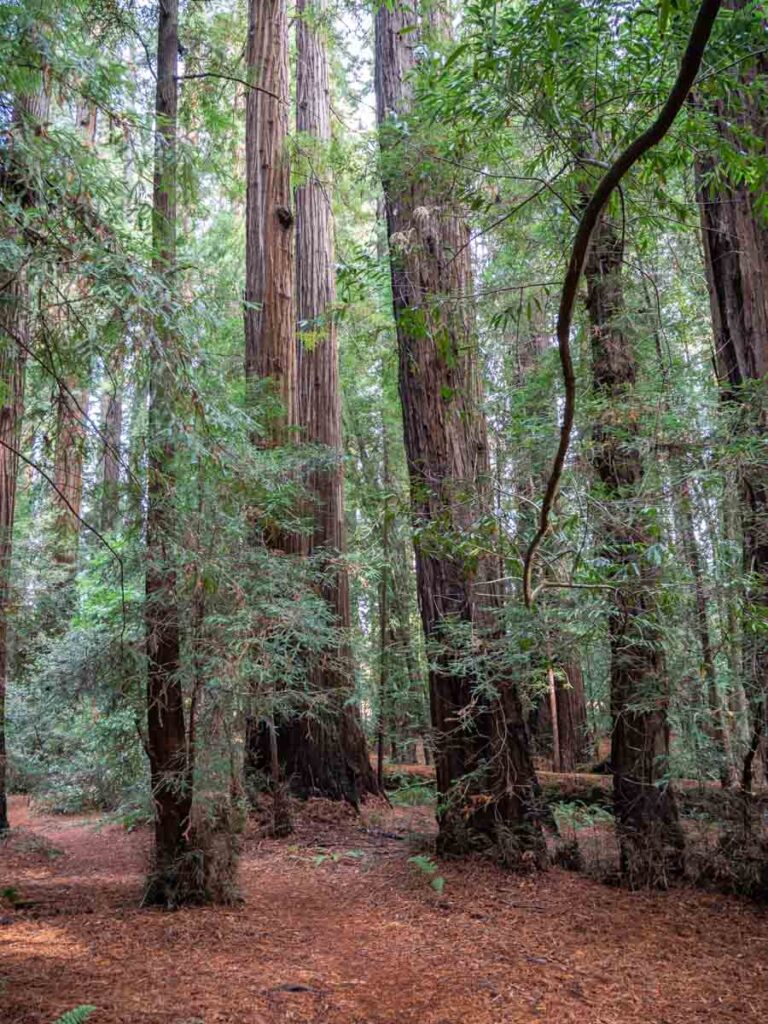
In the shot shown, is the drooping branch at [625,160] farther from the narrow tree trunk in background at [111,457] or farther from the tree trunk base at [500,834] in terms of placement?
the tree trunk base at [500,834]

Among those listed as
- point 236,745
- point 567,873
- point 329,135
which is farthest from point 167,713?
point 329,135

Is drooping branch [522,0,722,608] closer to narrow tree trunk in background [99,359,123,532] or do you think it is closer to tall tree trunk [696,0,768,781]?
narrow tree trunk in background [99,359,123,532]

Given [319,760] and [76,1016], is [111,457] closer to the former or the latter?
[76,1016]

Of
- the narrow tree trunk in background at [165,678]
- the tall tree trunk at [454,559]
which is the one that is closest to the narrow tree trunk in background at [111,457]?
the narrow tree trunk in background at [165,678]

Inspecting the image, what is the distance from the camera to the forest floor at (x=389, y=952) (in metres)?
3.57

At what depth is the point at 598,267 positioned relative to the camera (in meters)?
6.02

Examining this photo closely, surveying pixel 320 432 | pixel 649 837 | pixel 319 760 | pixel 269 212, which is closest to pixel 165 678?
pixel 649 837

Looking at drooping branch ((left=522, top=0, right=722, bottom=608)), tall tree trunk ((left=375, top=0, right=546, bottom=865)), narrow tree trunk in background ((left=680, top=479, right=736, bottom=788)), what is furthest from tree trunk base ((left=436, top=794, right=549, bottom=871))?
drooping branch ((left=522, top=0, right=722, bottom=608))

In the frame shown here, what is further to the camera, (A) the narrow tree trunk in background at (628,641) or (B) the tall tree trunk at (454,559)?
(B) the tall tree trunk at (454,559)

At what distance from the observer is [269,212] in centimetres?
927

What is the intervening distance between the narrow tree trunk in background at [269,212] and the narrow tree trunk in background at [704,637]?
4.91 meters

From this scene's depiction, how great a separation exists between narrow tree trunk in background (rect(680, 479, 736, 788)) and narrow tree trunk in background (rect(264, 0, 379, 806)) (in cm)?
329

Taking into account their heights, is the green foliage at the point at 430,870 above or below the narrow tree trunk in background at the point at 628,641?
below

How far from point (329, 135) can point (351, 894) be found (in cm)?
1057
